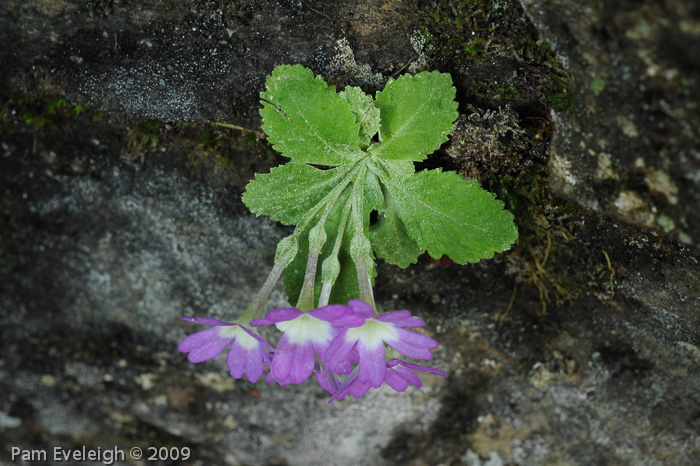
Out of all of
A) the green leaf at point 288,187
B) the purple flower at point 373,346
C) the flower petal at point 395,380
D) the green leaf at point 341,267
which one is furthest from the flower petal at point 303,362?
the green leaf at point 288,187

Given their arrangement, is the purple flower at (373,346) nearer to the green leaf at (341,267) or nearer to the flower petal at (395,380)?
the flower petal at (395,380)

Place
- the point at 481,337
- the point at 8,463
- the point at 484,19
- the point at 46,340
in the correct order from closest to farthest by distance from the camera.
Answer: the point at 484,19 → the point at 481,337 → the point at 46,340 → the point at 8,463

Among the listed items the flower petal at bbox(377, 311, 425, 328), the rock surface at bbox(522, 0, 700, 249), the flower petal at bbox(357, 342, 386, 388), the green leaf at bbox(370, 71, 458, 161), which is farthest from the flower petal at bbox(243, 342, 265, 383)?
the rock surface at bbox(522, 0, 700, 249)

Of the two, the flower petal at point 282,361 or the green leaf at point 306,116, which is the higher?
the green leaf at point 306,116

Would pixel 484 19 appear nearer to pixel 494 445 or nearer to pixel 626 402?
pixel 626 402

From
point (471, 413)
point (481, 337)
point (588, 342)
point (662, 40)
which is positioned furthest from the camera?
point (471, 413)

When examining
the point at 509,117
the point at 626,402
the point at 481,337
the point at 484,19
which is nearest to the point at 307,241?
the point at 509,117

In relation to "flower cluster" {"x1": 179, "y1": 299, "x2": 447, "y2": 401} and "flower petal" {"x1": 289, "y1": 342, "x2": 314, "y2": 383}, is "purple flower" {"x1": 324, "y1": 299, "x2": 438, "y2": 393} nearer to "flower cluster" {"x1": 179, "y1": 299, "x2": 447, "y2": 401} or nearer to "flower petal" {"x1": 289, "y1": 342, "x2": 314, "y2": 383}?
"flower cluster" {"x1": 179, "y1": 299, "x2": 447, "y2": 401}
